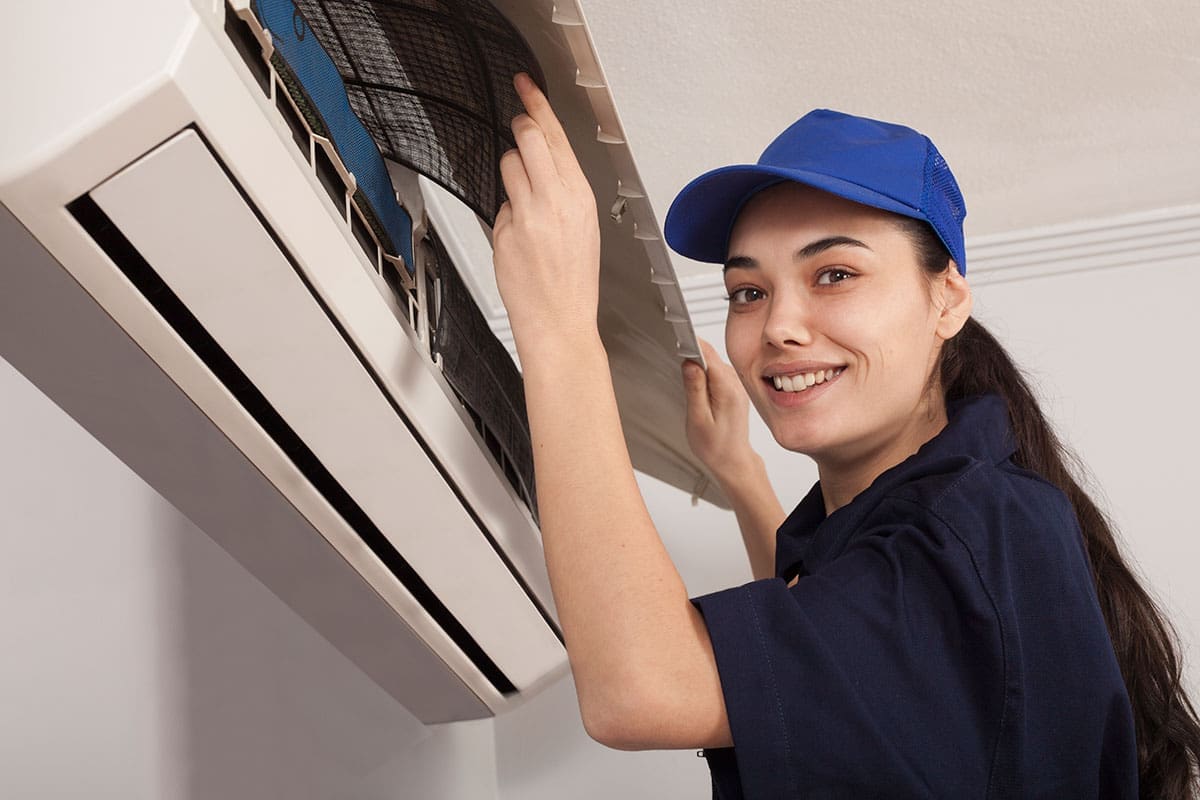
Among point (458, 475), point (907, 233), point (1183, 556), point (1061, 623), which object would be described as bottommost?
point (1183, 556)

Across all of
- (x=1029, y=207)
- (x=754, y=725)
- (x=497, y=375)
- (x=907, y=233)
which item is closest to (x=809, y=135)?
(x=907, y=233)

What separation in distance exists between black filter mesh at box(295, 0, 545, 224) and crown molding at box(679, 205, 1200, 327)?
1.60 m

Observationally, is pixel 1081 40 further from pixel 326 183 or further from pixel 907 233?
pixel 326 183

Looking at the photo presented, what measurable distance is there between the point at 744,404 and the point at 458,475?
2.28ft

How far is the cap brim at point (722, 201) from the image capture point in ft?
3.64

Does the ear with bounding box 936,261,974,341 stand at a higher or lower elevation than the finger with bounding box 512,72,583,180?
lower

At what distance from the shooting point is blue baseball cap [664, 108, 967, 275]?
1.13m

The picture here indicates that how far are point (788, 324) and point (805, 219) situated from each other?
0.12 m

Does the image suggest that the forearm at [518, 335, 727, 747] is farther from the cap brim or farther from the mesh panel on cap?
the mesh panel on cap

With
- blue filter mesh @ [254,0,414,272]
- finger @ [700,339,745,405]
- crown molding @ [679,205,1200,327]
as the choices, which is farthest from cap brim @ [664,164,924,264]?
crown molding @ [679,205,1200,327]

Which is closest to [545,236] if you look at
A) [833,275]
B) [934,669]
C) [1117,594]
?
[833,275]

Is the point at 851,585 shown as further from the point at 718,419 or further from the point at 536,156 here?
the point at 718,419

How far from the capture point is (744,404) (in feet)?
5.27

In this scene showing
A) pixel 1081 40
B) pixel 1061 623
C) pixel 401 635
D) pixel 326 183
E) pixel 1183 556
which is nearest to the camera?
pixel 326 183
